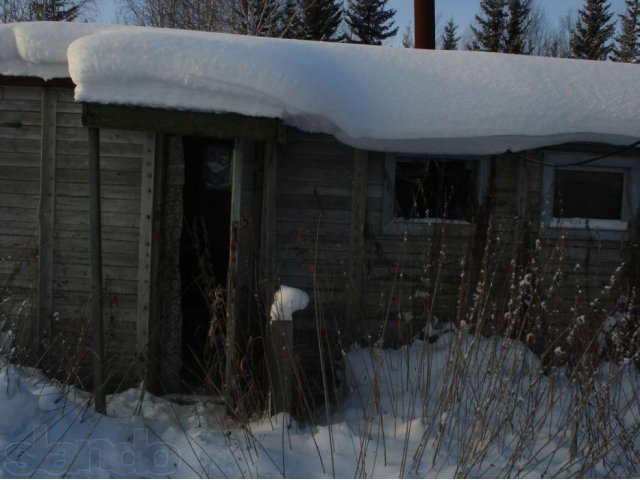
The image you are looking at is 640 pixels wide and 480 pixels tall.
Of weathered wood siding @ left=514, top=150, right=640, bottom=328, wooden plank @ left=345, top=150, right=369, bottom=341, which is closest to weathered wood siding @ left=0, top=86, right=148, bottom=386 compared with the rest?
wooden plank @ left=345, top=150, right=369, bottom=341

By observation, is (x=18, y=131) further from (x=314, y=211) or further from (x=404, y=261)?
(x=404, y=261)

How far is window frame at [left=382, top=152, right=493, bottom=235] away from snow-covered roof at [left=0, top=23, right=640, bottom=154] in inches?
10.8

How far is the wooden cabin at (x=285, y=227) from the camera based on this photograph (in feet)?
16.2

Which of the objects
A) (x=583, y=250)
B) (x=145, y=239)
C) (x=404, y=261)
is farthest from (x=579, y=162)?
(x=145, y=239)

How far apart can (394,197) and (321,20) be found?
65.3 feet

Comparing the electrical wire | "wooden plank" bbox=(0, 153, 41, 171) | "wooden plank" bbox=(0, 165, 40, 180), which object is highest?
the electrical wire

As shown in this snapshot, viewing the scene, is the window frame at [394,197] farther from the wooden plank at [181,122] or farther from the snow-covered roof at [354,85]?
the wooden plank at [181,122]

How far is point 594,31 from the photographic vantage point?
28.5 m

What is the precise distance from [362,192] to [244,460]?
2.67 m

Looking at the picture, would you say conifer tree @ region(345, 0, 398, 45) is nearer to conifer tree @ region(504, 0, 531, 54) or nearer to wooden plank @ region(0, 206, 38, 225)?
conifer tree @ region(504, 0, 531, 54)

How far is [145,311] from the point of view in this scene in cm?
494

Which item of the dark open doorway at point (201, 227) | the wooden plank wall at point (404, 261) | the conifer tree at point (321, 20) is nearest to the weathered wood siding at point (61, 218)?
the dark open doorway at point (201, 227)

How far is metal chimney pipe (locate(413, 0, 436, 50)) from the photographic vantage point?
35.0ft

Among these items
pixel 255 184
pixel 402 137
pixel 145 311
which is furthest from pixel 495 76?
pixel 145 311
